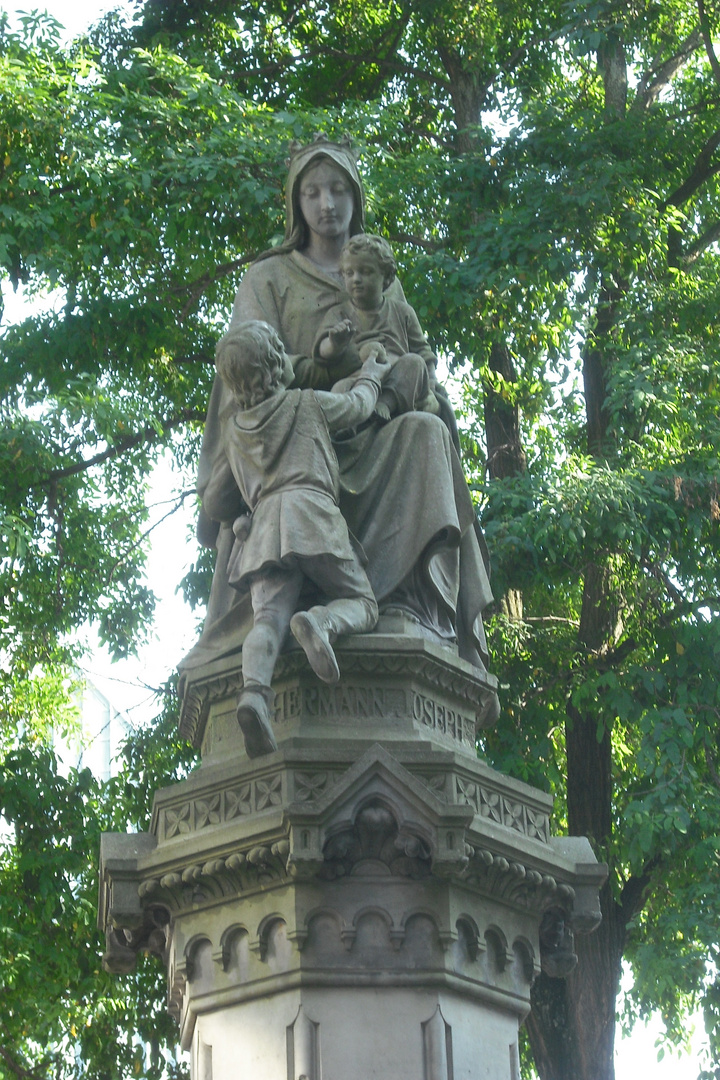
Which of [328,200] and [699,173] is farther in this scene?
[699,173]

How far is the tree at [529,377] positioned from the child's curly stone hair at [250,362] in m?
4.80

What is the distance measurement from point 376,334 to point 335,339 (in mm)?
257

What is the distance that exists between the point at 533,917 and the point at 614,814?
20.9 ft

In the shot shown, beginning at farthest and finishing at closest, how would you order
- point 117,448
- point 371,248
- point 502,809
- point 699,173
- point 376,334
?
point 699,173 < point 117,448 < point 376,334 < point 371,248 < point 502,809

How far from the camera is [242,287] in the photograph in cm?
736

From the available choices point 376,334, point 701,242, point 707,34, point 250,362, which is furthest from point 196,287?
point 250,362

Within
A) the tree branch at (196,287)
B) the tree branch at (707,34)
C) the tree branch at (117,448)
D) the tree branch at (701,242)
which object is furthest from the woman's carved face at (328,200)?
the tree branch at (701,242)

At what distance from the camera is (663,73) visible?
16469mm

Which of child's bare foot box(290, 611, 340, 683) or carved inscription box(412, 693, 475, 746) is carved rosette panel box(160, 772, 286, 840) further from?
carved inscription box(412, 693, 475, 746)

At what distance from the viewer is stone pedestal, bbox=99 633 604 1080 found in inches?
217

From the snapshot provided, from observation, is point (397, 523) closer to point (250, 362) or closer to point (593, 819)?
point (250, 362)

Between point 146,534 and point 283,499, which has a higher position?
point 146,534

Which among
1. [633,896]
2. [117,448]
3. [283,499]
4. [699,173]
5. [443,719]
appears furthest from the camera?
[699,173]

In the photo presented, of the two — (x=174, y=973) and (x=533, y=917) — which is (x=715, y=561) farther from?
(x=174, y=973)
